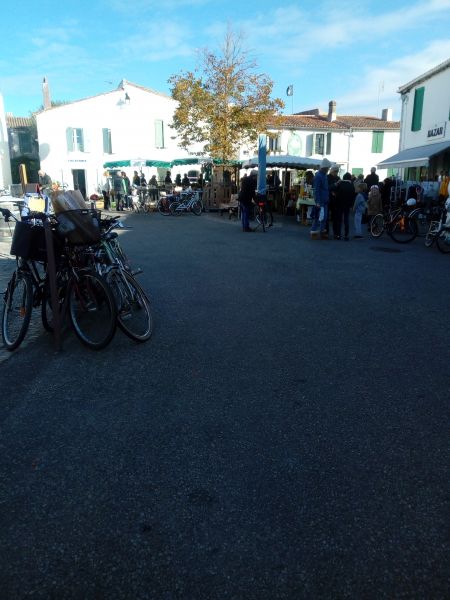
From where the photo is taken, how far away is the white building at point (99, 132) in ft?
111

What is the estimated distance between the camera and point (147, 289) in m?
7.11

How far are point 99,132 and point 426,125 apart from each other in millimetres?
22338

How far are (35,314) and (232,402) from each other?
342 centimetres

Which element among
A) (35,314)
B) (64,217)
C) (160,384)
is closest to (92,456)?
(160,384)

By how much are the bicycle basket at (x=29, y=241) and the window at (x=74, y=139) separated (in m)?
32.3

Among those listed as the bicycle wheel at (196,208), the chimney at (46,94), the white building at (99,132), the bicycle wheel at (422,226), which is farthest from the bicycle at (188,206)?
the chimney at (46,94)

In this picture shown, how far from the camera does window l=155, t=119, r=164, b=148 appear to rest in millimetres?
→ 35500

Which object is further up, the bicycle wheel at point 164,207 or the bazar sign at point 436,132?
the bazar sign at point 436,132

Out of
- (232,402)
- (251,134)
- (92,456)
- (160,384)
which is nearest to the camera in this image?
(92,456)

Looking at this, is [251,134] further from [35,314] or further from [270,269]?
[35,314]

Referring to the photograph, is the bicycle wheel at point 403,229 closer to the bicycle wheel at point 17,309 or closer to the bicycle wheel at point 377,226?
the bicycle wheel at point 377,226

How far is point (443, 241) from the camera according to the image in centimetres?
1066

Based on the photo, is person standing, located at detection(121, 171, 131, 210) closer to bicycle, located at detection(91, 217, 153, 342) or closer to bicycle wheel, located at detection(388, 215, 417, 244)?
bicycle wheel, located at detection(388, 215, 417, 244)

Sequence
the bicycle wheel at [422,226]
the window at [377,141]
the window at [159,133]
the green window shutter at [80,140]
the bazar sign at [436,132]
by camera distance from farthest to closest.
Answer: the window at [377,141] → the window at [159,133] → the green window shutter at [80,140] → the bazar sign at [436,132] → the bicycle wheel at [422,226]
